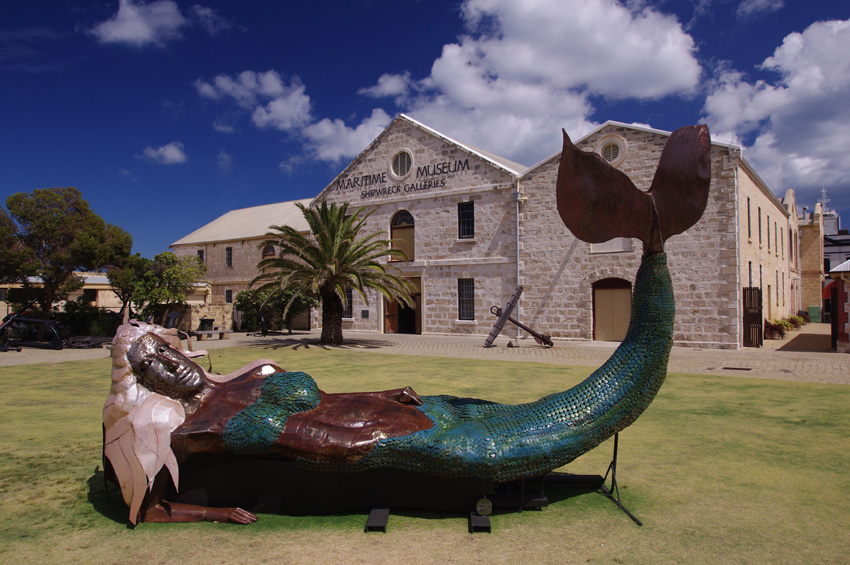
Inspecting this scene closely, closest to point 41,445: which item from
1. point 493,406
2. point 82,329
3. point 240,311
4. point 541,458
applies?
Result: point 493,406

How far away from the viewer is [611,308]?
17.1 m

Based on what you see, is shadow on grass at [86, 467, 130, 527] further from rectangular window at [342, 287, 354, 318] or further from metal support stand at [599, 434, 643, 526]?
rectangular window at [342, 287, 354, 318]

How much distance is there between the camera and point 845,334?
1410cm

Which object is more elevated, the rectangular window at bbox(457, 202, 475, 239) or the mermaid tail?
the rectangular window at bbox(457, 202, 475, 239)

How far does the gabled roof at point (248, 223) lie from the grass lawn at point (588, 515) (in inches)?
943

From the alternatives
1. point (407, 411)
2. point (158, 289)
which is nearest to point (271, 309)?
point (158, 289)

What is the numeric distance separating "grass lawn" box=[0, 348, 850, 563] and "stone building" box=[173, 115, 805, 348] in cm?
972

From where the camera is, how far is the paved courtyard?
10.7 meters

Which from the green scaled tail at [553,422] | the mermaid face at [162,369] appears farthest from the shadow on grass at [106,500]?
the green scaled tail at [553,422]

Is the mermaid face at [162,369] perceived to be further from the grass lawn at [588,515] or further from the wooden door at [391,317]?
the wooden door at [391,317]

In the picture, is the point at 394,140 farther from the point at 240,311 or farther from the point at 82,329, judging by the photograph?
the point at 82,329

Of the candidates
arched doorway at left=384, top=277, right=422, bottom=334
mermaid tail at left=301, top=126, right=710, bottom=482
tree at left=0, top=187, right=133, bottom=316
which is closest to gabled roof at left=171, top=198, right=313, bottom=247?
arched doorway at left=384, top=277, right=422, bottom=334

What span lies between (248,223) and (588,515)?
31.8m

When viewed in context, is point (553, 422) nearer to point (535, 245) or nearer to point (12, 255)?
point (535, 245)
